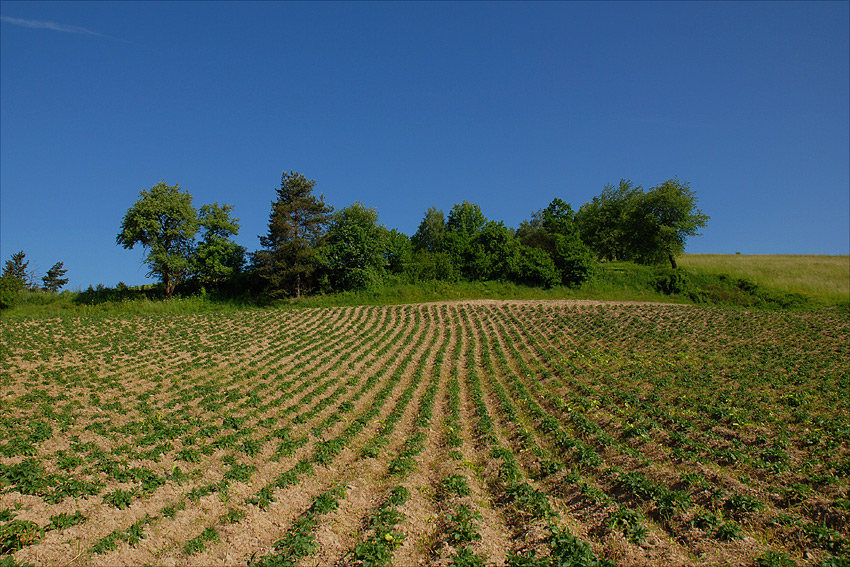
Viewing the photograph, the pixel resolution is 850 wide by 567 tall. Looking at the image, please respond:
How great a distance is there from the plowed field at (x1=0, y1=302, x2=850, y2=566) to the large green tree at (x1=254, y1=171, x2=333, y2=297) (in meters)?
23.3

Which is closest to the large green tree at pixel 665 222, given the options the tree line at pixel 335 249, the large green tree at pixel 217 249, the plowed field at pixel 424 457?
the tree line at pixel 335 249

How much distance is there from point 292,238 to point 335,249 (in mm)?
4973

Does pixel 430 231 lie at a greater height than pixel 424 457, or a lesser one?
greater

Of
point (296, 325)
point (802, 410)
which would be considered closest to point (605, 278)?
point (296, 325)

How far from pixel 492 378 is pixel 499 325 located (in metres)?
15.6

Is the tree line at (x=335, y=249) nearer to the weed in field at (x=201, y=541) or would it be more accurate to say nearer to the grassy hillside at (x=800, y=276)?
the grassy hillside at (x=800, y=276)

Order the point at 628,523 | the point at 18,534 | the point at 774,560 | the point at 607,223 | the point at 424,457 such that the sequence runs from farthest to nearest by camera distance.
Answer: the point at 607,223 < the point at 424,457 < the point at 628,523 < the point at 18,534 < the point at 774,560

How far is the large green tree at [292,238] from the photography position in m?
48.8

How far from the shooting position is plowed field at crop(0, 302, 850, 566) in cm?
783

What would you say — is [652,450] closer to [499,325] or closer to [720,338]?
[720,338]

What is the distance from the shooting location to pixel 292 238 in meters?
49.6

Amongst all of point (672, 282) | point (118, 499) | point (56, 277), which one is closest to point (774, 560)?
point (118, 499)

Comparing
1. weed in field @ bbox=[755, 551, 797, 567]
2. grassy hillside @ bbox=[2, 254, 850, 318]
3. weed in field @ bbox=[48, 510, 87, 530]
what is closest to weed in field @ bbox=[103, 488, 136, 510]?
weed in field @ bbox=[48, 510, 87, 530]

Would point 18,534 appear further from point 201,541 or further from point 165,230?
A: point 165,230
